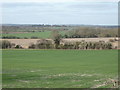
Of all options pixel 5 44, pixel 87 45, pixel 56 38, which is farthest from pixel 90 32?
pixel 5 44

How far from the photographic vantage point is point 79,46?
4728cm

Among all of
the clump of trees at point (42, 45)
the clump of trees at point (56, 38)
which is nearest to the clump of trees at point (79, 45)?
the clump of trees at point (42, 45)

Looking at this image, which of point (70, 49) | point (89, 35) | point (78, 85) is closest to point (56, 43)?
point (70, 49)

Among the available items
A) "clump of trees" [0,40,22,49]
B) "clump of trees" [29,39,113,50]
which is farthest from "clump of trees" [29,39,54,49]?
"clump of trees" [0,40,22,49]

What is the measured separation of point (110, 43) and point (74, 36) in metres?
12.7

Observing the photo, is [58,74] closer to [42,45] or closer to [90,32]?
[42,45]

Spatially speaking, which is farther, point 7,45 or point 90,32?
point 90,32

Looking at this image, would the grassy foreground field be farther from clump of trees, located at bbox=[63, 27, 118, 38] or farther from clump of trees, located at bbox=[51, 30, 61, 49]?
clump of trees, located at bbox=[63, 27, 118, 38]

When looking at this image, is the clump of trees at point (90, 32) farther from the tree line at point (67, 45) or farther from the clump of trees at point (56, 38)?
the tree line at point (67, 45)

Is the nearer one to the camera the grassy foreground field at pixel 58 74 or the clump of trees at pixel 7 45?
the grassy foreground field at pixel 58 74

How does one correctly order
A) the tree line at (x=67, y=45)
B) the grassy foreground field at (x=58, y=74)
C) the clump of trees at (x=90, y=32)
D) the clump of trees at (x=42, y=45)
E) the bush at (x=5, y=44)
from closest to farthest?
the grassy foreground field at (x=58, y=74) → the bush at (x=5, y=44) → the tree line at (x=67, y=45) → the clump of trees at (x=42, y=45) → the clump of trees at (x=90, y=32)

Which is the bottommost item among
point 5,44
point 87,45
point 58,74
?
point 58,74

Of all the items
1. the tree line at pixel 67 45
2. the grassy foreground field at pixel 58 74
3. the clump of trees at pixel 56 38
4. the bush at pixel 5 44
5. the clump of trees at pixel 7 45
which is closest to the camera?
the grassy foreground field at pixel 58 74

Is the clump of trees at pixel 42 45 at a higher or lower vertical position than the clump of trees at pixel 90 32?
lower
